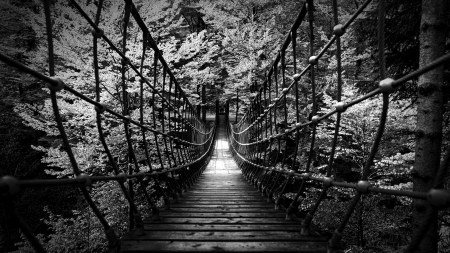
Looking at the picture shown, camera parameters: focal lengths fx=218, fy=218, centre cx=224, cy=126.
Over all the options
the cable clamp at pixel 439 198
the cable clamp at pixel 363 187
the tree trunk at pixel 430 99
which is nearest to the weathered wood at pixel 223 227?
the cable clamp at pixel 363 187

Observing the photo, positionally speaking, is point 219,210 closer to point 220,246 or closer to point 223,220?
point 223,220

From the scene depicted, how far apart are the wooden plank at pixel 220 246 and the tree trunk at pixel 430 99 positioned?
1786 mm

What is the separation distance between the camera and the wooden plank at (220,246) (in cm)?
95

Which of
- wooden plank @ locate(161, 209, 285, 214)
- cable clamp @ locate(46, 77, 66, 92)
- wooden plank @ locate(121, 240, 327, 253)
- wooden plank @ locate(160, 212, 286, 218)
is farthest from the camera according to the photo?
wooden plank @ locate(161, 209, 285, 214)

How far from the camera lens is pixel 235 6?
26.9 feet

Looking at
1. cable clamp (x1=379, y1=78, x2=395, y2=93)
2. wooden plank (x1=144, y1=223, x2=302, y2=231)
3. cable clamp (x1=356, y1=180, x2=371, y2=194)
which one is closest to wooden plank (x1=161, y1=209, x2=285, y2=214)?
wooden plank (x1=144, y1=223, x2=302, y2=231)

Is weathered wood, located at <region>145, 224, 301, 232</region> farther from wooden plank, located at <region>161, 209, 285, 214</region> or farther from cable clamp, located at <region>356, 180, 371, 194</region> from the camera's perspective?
cable clamp, located at <region>356, 180, 371, 194</region>

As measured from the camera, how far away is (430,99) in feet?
6.77

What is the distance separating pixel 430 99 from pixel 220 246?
2.38 m

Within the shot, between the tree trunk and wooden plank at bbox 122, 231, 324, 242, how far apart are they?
5.67 feet

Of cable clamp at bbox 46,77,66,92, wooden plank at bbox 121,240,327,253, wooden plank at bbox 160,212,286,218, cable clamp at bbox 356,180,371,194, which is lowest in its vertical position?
wooden plank at bbox 160,212,286,218

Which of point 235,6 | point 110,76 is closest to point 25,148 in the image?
point 110,76

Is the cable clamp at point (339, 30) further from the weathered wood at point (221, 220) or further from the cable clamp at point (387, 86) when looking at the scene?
the weathered wood at point (221, 220)

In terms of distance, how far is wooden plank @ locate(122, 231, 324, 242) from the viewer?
3.51 ft
